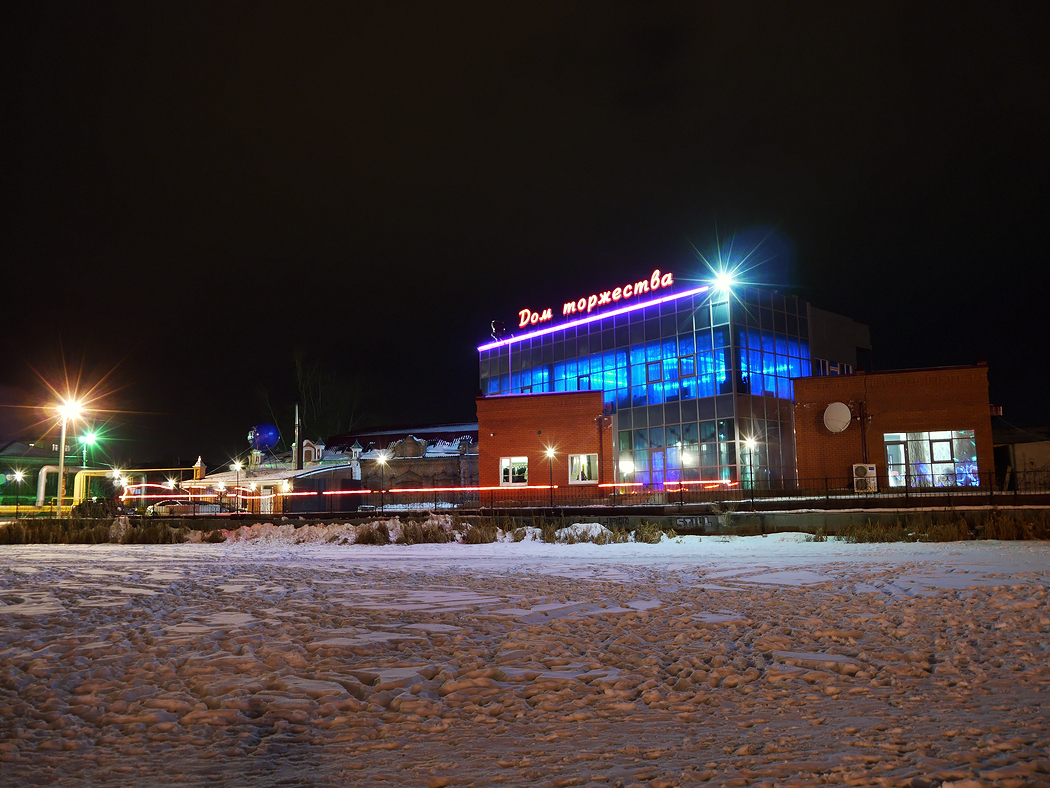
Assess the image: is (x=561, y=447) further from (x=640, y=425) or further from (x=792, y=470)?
(x=792, y=470)

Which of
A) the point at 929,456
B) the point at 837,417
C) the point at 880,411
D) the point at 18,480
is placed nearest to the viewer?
the point at 929,456

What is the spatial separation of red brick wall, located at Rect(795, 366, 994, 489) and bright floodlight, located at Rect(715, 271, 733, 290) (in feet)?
20.7

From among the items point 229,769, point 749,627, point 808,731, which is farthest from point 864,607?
point 229,769

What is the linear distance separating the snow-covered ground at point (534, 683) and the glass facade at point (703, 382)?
966 inches

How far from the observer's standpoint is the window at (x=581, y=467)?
107ft

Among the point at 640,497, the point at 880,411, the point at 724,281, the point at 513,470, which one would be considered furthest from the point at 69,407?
the point at 880,411

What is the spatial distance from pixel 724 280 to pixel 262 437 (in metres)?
39.3

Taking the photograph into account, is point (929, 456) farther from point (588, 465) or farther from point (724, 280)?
point (588, 465)

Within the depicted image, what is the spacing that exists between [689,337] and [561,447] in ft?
28.3

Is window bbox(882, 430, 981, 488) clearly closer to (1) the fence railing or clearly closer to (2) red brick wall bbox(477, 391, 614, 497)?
(1) the fence railing

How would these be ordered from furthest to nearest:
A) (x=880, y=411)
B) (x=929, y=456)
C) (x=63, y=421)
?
(x=63, y=421) → (x=880, y=411) → (x=929, y=456)

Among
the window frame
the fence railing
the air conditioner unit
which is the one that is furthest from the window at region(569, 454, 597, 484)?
the air conditioner unit

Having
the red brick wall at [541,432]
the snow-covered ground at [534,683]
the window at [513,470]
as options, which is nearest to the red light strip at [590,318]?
the red brick wall at [541,432]

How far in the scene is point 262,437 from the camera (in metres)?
58.2
